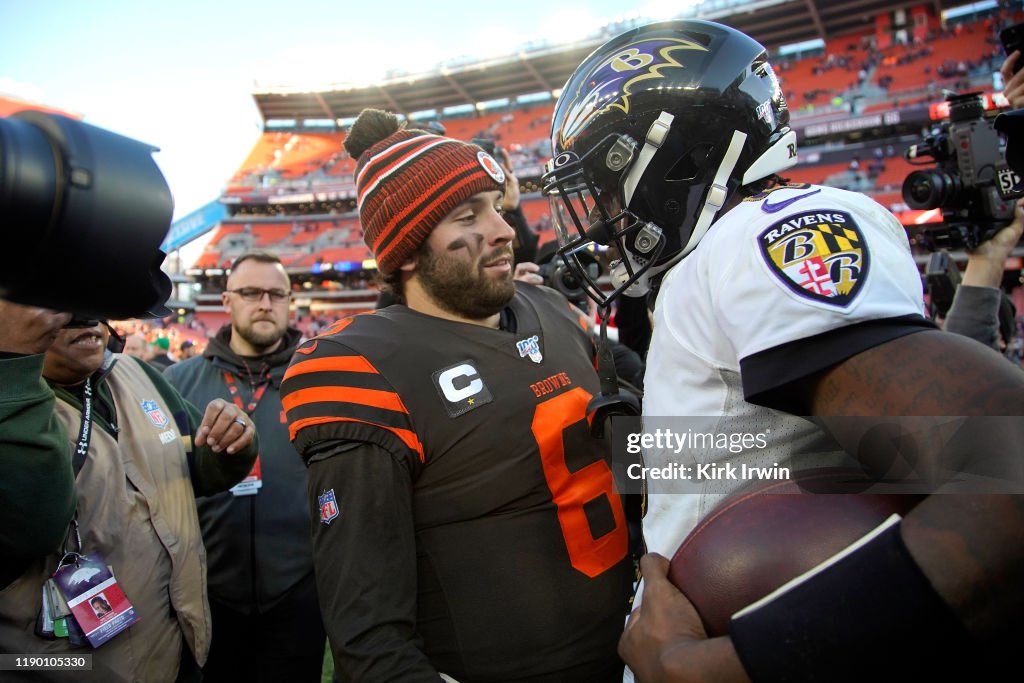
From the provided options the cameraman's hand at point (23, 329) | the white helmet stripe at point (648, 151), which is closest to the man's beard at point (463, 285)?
the white helmet stripe at point (648, 151)

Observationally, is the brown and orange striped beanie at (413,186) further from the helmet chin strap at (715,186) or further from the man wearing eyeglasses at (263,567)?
the man wearing eyeglasses at (263,567)

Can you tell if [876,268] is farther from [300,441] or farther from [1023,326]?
[1023,326]

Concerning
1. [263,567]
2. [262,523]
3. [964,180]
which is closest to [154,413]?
[262,523]

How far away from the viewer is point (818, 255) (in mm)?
858

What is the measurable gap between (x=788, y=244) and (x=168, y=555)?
216 cm

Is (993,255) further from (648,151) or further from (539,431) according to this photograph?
(539,431)

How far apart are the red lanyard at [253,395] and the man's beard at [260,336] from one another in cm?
22

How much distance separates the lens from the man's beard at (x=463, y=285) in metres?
1.76

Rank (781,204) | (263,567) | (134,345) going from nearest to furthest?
1. (781,204)
2. (263,567)
3. (134,345)

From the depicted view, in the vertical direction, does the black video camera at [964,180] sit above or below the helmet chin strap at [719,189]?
below

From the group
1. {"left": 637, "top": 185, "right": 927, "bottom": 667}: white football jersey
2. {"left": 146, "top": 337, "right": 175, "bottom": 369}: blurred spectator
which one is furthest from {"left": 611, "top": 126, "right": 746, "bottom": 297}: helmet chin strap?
{"left": 146, "top": 337, "right": 175, "bottom": 369}: blurred spectator

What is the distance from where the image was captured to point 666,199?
131 cm
